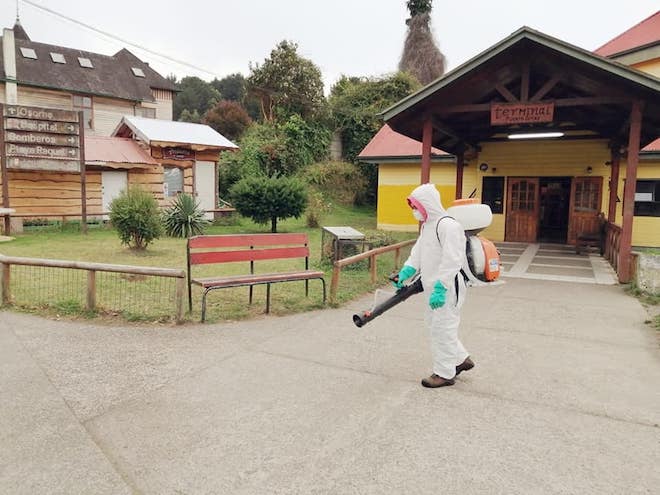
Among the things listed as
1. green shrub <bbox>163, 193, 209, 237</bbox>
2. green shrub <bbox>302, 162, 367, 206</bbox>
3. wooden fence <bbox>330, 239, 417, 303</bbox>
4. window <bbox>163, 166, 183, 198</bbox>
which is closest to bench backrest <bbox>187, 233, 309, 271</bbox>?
wooden fence <bbox>330, 239, 417, 303</bbox>

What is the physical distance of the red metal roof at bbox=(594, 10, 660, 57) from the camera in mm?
16084

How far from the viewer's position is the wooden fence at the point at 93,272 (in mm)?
5719

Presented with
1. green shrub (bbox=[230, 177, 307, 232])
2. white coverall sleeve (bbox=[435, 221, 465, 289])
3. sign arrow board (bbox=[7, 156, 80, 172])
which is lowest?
white coverall sleeve (bbox=[435, 221, 465, 289])

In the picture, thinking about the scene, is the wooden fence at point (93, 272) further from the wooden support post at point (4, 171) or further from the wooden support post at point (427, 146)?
the wooden support post at point (4, 171)

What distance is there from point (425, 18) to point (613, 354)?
1639 inches

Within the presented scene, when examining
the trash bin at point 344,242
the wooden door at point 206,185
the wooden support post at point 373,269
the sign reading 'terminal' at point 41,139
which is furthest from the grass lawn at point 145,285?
the wooden door at point 206,185

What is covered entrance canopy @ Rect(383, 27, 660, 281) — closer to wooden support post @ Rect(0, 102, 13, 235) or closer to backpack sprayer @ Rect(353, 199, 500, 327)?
backpack sprayer @ Rect(353, 199, 500, 327)

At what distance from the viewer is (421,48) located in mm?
40500

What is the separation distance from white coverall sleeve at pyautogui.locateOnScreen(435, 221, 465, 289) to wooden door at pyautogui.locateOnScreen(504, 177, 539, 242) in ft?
44.7

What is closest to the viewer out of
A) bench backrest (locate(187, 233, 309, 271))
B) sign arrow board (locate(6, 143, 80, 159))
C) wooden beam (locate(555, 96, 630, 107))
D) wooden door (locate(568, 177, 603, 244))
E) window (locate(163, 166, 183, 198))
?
bench backrest (locate(187, 233, 309, 271))

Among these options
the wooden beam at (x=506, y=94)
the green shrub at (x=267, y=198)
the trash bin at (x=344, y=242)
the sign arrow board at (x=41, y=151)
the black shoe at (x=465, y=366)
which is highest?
the wooden beam at (x=506, y=94)

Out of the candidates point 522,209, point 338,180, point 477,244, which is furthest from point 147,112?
point 477,244

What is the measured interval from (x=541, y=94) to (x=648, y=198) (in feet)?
27.5

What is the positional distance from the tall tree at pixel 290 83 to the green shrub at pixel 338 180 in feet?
11.3
